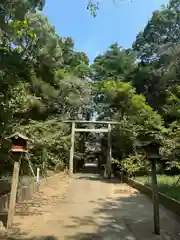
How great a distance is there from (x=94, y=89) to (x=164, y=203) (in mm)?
17859

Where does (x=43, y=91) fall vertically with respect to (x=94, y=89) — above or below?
below

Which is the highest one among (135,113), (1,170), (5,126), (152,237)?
(135,113)

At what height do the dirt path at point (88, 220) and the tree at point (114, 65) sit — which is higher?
the tree at point (114, 65)

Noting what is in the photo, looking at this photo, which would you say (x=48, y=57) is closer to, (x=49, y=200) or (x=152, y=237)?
(x=49, y=200)

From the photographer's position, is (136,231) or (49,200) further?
(49,200)

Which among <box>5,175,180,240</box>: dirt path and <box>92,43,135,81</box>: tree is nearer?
<box>5,175,180,240</box>: dirt path

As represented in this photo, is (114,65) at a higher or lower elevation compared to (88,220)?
higher

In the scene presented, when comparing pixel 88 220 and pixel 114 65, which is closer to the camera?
pixel 88 220

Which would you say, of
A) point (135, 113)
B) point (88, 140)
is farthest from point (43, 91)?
point (88, 140)

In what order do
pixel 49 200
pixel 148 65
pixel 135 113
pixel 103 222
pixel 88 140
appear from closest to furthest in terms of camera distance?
pixel 103 222 → pixel 49 200 → pixel 135 113 → pixel 148 65 → pixel 88 140

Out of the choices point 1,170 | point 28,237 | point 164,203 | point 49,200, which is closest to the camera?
point 28,237

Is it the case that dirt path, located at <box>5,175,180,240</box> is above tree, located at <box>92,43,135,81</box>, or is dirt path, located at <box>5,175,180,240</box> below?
below

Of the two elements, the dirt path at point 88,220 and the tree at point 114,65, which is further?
the tree at point 114,65

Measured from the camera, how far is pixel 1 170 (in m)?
6.83
